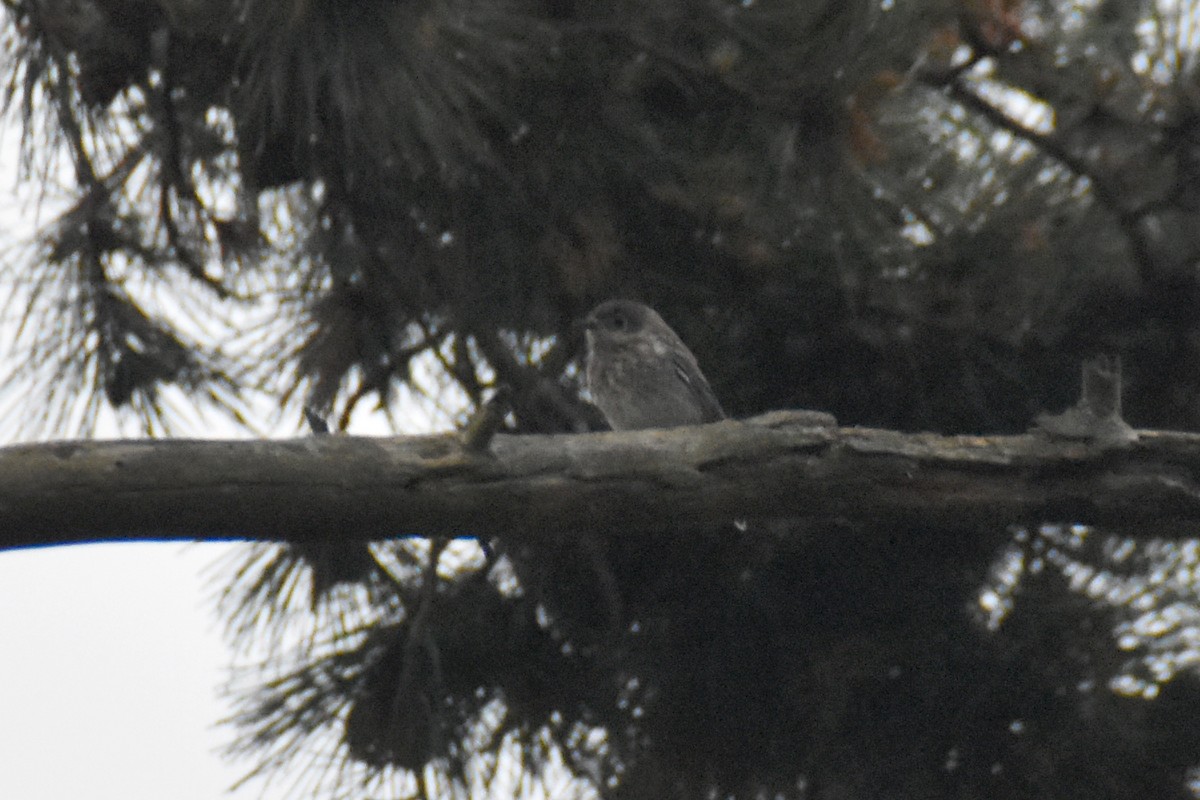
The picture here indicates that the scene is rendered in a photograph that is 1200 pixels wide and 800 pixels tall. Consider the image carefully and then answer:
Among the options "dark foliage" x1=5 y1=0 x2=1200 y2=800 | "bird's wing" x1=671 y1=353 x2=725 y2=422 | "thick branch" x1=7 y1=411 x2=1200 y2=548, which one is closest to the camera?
"thick branch" x1=7 y1=411 x2=1200 y2=548

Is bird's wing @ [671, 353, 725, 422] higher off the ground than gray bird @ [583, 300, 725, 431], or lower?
lower

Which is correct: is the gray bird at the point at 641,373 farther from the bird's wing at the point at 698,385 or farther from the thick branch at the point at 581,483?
the thick branch at the point at 581,483

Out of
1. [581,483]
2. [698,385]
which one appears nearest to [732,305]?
[698,385]

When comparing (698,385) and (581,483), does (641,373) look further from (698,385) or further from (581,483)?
(581,483)

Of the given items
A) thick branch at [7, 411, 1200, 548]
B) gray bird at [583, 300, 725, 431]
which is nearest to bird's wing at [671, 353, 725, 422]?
gray bird at [583, 300, 725, 431]

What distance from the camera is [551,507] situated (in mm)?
2254

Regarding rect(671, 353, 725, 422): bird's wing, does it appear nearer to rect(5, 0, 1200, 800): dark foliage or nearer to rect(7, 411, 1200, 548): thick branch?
rect(5, 0, 1200, 800): dark foliage

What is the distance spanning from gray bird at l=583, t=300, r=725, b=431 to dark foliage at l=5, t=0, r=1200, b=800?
55 millimetres

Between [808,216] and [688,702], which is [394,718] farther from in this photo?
[808,216]

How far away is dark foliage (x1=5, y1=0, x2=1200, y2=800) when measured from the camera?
122 inches

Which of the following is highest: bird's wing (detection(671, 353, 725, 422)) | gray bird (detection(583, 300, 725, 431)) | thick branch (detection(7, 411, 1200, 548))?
gray bird (detection(583, 300, 725, 431))

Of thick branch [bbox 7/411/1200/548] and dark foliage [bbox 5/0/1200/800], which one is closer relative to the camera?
thick branch [bbox 7/411/1200/548]

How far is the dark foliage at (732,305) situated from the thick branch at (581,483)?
66 centimetres

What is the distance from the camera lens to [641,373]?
373 centimetres
